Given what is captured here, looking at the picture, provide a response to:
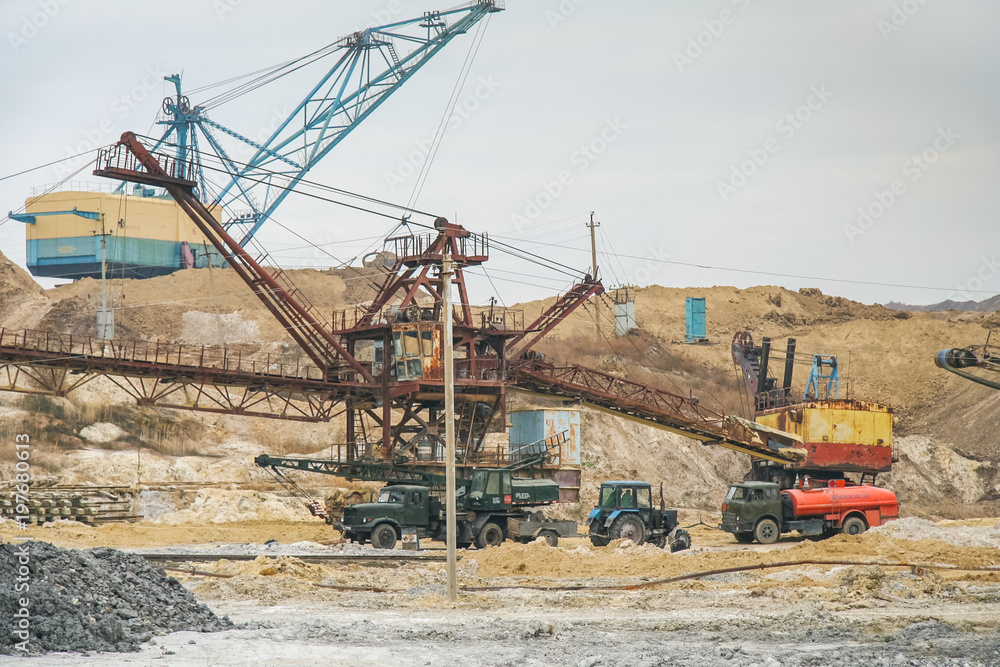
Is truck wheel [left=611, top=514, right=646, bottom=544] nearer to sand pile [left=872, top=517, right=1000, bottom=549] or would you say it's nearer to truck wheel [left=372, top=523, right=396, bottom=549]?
truck wheel [left=372, top=523, right=396, bottom=549]

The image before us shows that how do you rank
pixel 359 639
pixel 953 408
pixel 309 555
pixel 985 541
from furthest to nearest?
pixel 953 408
pixel 985 541
pixel 309 555
pixel 359 639

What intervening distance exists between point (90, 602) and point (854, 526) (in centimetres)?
2412

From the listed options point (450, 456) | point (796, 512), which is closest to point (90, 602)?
point (450, 456)

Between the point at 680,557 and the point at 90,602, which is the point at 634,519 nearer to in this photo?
the point at 680,557

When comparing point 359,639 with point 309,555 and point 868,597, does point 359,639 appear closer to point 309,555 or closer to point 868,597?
point 868,597

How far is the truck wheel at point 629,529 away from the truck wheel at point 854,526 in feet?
23.0

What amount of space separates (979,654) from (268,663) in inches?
371

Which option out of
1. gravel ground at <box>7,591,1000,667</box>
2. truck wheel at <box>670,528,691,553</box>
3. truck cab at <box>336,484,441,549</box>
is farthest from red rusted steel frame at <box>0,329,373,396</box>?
gravel ground at <box>7,591,1000,667</box>

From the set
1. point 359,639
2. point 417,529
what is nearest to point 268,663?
point 359,639

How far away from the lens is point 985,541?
28750 millimetres

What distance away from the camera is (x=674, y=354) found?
253 feet

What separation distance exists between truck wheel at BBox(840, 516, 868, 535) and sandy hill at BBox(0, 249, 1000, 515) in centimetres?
1726

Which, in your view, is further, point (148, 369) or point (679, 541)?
point (148, 369)

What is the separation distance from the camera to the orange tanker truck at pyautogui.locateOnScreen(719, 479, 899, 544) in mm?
31109
